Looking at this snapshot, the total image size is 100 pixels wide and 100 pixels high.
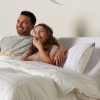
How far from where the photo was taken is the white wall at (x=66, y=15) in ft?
7.93

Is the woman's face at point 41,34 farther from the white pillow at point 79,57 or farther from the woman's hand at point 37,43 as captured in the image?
the white pillow at point 79,57

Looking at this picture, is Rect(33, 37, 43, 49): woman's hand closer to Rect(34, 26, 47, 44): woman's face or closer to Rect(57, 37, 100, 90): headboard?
Rect(34, 26, 47, 44): woman's face

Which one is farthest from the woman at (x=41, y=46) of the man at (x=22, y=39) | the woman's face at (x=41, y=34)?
the man at (x=22, y=39)

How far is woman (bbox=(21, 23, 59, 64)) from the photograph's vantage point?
2.07m

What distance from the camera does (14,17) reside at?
3385 mm

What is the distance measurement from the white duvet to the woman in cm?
52

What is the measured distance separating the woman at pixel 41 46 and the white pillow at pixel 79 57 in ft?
0.76

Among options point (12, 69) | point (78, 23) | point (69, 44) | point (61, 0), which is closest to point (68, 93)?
point (12, 69)

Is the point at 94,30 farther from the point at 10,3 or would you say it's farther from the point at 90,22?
the point at 10,3

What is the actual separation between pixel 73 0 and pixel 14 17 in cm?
125

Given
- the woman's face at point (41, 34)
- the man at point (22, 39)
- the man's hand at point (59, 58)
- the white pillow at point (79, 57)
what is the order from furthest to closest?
1. the man at point (22, 39)
2. the woman's face at point (41, 34)
3. the man's hand at point (59, 58)
4. the white pillow at point (79, 57)

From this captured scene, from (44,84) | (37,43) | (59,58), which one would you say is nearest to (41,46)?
(37,43)

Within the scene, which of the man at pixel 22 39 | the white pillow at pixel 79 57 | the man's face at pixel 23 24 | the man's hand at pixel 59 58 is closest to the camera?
the white pillow at pixel 79 57

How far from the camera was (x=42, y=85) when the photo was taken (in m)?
1.14
